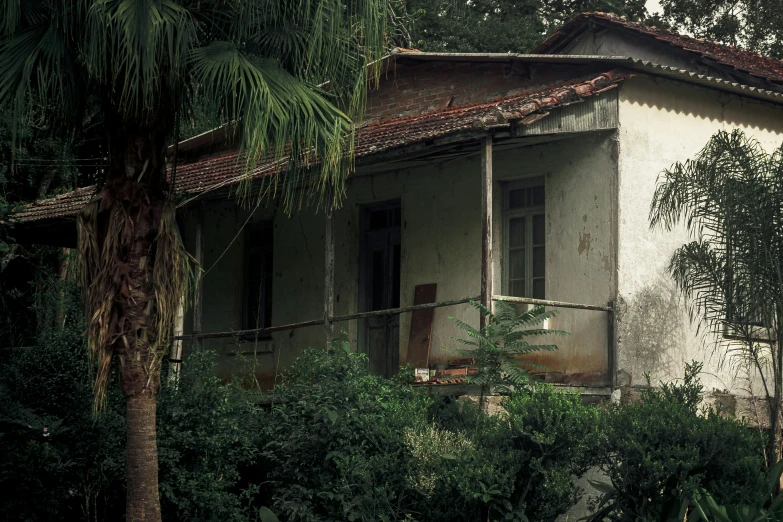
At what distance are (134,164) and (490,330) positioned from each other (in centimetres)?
351

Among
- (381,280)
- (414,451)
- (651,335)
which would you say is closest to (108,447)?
(414,451)

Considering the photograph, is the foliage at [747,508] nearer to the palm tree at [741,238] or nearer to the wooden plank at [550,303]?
the palm tree at [741,238]

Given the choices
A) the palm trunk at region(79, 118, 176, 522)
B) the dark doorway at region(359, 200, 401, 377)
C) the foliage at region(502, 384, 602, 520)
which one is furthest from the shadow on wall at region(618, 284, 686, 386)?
the palm trunk at region(79, 118, 176, 522)

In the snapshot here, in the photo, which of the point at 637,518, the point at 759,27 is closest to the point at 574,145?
the point at 637,518

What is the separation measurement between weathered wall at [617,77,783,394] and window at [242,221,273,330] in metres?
5.89

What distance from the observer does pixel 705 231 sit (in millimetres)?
12039

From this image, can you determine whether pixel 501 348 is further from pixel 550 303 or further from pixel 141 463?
pixel 141 463

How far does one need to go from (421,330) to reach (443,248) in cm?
100

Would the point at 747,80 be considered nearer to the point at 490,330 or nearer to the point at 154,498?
the point at 490,330

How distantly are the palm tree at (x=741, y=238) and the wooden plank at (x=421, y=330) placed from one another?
327cm

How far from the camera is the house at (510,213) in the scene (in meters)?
11.1

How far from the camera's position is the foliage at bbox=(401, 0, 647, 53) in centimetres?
2322

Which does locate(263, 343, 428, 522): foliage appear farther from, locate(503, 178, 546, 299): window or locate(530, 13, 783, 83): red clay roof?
locate(530, 13, 783, 83): red clay roof

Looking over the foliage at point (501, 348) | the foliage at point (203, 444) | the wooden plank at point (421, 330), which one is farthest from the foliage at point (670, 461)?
the wooden plank at point (421, 330)
